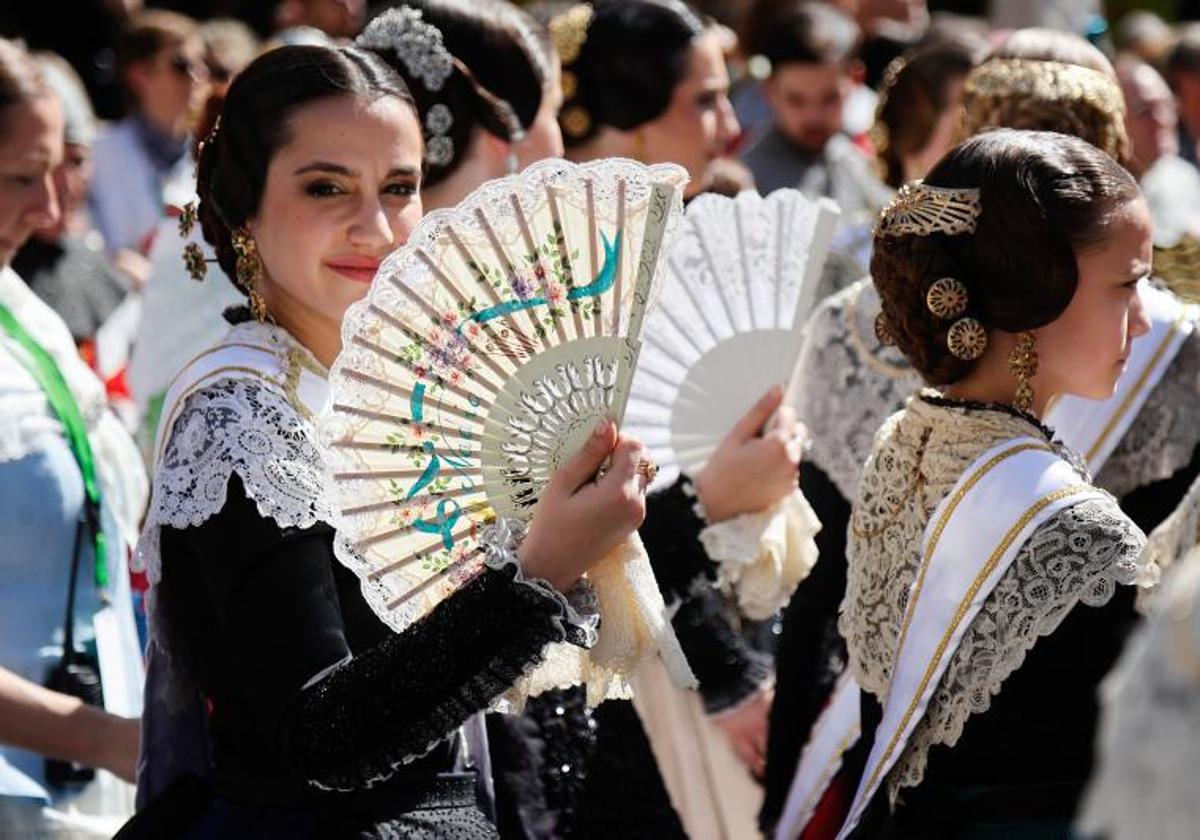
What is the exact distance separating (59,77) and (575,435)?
4.68m

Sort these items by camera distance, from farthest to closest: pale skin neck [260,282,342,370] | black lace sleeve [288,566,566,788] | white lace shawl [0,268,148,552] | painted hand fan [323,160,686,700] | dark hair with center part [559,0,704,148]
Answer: dark hair with center part [559,0,704,148]
white lace shawl [0,268,148,552]
pale skin neck [260,282,342,370]
painted hand fan [323,160,686,700]
black lace sleeve [288,566,566,788]

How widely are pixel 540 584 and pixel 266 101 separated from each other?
792 millimetres

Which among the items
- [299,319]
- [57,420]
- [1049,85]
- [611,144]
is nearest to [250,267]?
[299,319]

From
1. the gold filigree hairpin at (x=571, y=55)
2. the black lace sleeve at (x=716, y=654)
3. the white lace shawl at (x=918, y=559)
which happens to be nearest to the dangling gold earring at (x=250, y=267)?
the white lace shawl at (x=918, y=559)

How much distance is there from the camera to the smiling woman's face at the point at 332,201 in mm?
2521

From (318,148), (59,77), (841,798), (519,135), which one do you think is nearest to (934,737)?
(841,798)

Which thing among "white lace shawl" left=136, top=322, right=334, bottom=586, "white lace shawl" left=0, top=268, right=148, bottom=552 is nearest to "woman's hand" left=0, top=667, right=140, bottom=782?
"white lace shawl" left=0, top=268, right=148, bottom=552

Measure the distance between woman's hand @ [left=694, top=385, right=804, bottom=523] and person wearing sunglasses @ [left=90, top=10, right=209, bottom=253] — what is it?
459 centimetres

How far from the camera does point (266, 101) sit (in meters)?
2.54

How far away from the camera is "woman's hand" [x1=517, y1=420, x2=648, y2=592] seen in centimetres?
221

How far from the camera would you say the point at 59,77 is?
6457 millimetres

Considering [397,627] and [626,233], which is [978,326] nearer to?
[626,233]

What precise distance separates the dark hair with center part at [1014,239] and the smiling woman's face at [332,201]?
69cm

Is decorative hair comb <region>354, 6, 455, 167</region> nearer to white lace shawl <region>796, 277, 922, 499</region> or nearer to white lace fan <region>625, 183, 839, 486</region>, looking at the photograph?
white lace fan <region>625, 183, 839, 486</region>
